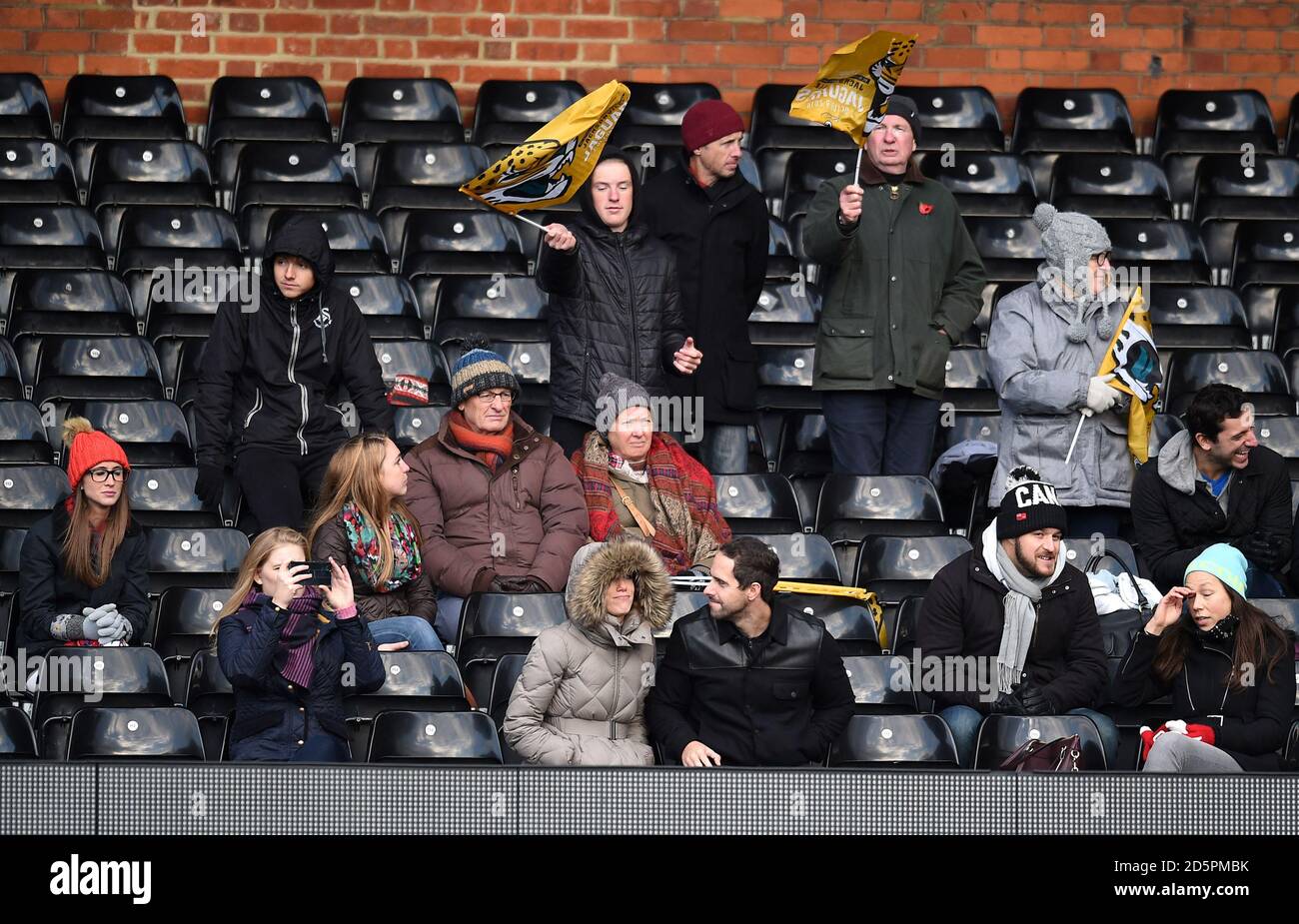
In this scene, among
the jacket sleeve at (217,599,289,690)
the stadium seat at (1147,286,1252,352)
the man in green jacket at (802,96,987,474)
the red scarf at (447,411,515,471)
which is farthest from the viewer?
the stadium seat at (1147,286,1252,352)

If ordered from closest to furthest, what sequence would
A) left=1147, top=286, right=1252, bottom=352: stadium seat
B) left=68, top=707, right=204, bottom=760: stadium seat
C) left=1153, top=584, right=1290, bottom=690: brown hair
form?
left=68, top=707, right=204, bottom=760: stadium seat
left=1153, top=584, right=1290, bottom=690: brown hair
left=1147, top=286, right=1252, bottom=352: stadium seat

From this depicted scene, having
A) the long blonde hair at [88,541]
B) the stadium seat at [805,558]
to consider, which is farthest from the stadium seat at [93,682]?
the stadium seat at [805,558]

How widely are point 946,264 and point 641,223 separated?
3.82 ft

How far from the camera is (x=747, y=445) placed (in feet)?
27.5

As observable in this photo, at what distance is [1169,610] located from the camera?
702cm

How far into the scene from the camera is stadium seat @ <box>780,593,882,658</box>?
731 cm

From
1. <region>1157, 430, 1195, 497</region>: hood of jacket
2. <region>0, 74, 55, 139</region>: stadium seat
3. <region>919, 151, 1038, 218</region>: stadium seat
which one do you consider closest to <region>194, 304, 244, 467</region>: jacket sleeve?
<region>0, 74, 55, 139</region>: stadium seat

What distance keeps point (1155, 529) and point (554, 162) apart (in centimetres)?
240

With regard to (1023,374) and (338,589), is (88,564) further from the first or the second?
(1023,374)

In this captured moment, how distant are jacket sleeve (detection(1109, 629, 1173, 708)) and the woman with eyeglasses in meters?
3.08

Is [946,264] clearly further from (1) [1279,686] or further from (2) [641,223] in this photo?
(1) [1279,686]

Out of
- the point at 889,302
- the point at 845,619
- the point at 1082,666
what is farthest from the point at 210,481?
the point at 1082,666

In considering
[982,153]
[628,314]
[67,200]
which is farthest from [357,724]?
[982,153]

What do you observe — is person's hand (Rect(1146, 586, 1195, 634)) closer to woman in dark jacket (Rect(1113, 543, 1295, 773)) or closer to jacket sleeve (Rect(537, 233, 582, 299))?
woman in dark jacket (Rect(1113, 543, 1295, 773))
